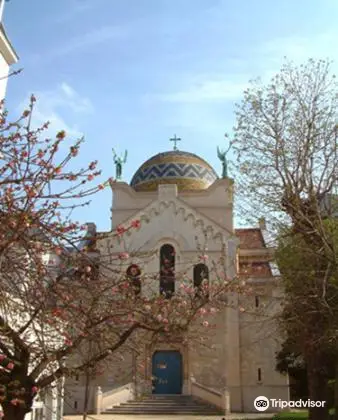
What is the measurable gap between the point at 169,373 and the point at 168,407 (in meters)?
3.28

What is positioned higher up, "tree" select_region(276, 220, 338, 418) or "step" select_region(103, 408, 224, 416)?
"tree" select_region(276, 220, 338, 418)

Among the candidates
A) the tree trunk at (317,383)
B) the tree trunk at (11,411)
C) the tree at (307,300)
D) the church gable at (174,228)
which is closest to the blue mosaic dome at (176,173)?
the church gable at (174,228)

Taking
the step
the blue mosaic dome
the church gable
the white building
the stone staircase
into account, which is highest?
the blue mosaic dome

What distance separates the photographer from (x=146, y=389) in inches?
1025

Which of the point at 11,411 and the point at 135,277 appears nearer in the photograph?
the point at 11,411

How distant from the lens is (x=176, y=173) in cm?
3578

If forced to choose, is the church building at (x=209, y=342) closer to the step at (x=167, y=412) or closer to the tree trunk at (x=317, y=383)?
the step at (x=167, y=412)

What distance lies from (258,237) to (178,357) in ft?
34.5

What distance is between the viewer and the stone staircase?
75.0 feet

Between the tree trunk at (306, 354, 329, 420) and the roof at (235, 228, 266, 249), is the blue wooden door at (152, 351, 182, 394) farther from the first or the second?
the tree trunk at (306, 354, 329, 420)

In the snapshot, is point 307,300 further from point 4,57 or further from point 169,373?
point 169,373

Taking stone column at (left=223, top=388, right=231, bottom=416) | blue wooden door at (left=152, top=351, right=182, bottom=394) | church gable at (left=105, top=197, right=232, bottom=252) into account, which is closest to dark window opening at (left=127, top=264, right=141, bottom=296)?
stone column at (left=223, top=388, right=231, bottom=416)

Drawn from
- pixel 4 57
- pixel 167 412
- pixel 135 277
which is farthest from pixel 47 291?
pixel 167 412

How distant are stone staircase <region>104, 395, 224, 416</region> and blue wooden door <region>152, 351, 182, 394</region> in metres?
1.46
